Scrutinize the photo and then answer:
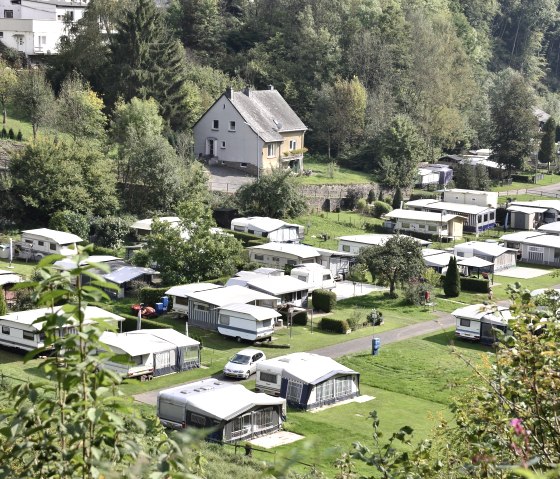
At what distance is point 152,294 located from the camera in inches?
1305

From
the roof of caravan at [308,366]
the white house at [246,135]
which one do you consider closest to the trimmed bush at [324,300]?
the roof of caravan at [308,366]

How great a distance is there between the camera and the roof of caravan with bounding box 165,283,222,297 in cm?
3231

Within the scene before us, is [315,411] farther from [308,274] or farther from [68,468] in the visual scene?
[68,468]

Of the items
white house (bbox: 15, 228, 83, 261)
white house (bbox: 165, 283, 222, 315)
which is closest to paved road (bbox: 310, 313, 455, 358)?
white house (bbox: 165, 283, 222, 315)

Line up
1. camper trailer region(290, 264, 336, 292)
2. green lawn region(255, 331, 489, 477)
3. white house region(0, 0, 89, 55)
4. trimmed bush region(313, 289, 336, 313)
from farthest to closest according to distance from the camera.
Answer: white house region(0, 0, 89, 55) → camper trailer region(290, 264, 336, 292) → trimmed bush region(313, 289, 336, 313) → green lawn region(255, 331, 489, 477)

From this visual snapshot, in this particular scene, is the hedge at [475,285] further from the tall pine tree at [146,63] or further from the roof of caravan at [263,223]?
the tall pine tree at [146,63]

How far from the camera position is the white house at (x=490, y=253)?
43.2 meters

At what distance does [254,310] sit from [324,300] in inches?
173

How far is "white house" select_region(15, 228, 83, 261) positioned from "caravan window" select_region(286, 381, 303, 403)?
14748mm

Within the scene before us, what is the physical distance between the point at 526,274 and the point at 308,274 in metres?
12.3

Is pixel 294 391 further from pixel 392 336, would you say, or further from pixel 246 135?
pixel 246 135

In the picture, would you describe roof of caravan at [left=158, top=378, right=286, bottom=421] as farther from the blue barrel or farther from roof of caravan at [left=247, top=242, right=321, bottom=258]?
roof of caravan at [left=247, top=242, right=321, bottom=258]

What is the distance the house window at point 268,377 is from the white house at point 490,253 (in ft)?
59.8

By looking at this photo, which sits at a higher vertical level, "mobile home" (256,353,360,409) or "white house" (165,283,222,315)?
"white house" (165,283,222,315)
